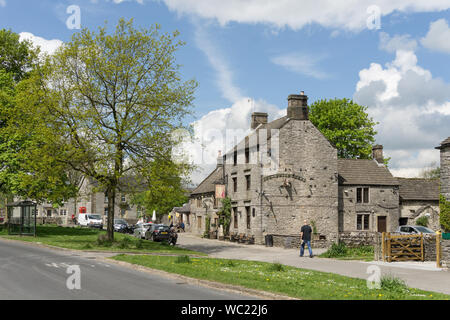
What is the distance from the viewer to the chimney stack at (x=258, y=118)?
5016 cm

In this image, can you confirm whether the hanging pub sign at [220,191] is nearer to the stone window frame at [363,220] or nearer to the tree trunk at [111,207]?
the stone window frame at [363,220]

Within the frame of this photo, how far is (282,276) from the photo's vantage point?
52.6 feet

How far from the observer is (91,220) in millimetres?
60844

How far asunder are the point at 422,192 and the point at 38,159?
36.9m

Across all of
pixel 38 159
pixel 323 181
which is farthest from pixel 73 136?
pixel 323 181

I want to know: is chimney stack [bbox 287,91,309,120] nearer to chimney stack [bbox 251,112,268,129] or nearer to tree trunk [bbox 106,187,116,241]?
chimney stack [bbox 251,112,268,129]

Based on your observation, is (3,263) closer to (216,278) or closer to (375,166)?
(216,278)

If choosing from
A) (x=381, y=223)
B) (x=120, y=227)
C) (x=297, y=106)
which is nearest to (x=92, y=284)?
(x=297, y=106)

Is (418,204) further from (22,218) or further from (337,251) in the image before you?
(22,218)

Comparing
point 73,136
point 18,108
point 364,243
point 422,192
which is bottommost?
point 364,243

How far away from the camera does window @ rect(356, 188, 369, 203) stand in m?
45.4

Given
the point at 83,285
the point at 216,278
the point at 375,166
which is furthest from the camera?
the point at 375,166

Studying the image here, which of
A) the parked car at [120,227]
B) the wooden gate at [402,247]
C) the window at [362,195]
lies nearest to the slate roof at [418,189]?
the window at [362,195]

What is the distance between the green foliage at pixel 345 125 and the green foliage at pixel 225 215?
17997mm
